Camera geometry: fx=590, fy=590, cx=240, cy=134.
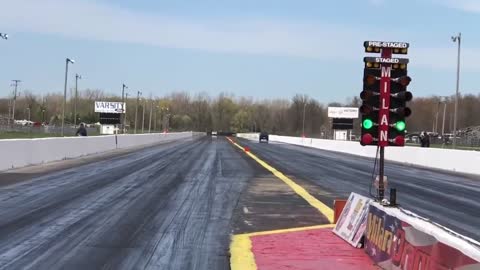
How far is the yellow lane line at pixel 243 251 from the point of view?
7387 millimetres

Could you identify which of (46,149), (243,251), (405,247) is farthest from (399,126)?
(46,149)

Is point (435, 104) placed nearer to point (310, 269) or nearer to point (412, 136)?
point (412, 136)

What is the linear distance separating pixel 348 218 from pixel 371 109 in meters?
1.80

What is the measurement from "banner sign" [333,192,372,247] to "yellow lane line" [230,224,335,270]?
0.84m

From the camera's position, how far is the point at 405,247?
6320mm

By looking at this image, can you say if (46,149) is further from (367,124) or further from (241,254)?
(241,254)

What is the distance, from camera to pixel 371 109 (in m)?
9.56

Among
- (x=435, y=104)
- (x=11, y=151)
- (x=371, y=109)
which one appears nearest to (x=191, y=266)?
(x=371, y=109)

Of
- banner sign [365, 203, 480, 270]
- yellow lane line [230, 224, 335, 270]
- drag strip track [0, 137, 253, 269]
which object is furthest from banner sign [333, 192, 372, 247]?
drag strip track [0, 137, 253, 269]

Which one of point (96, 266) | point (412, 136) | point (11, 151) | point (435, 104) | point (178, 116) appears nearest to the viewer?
point (96, 266)

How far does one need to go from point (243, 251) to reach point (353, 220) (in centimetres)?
196

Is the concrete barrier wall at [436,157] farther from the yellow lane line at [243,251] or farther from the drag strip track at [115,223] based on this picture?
the yellow lane line at [243,251]

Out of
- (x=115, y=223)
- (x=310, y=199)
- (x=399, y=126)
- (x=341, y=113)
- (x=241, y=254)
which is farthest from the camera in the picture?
(x=341, y=113)

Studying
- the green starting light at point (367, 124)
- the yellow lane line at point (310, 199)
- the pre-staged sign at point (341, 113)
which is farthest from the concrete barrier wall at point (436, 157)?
the pre-staged sign at point (341, 113)
